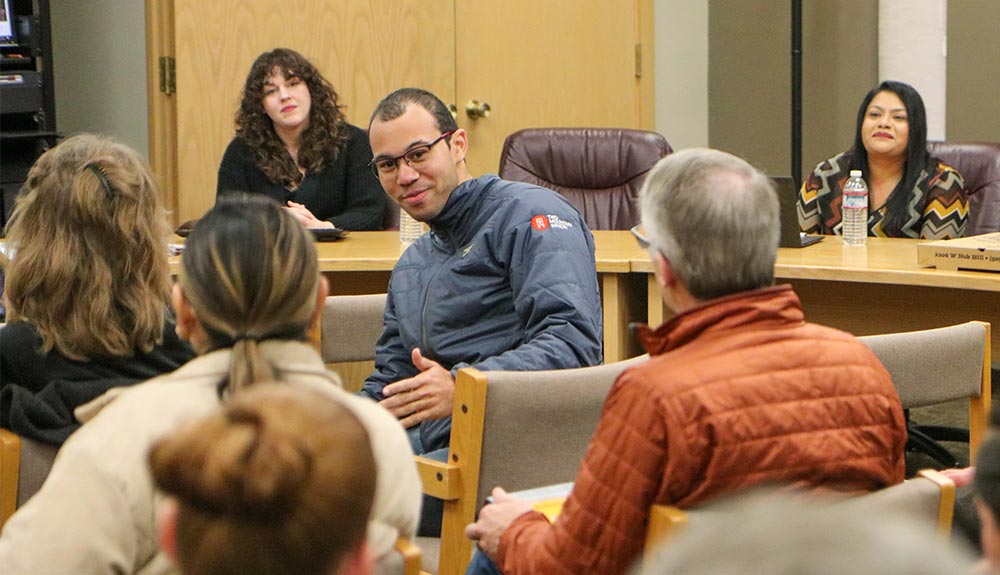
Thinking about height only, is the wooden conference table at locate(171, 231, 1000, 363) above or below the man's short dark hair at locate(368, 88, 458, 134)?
below

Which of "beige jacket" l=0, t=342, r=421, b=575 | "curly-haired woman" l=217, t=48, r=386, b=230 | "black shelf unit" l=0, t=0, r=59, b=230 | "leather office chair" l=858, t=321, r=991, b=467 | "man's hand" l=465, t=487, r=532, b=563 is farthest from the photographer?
"black shelf unit" l=0, t=0, r=59, b=230

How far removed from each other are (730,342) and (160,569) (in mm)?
685

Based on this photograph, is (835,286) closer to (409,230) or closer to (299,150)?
(409,230)

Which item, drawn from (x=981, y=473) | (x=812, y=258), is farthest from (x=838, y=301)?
(x=981, y=473)

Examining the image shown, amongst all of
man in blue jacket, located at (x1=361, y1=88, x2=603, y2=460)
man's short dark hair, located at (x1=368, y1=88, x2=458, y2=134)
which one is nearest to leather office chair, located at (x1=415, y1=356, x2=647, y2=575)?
man in blue jacket, located at (x1=361, y1=88, x2=603, y2=460)

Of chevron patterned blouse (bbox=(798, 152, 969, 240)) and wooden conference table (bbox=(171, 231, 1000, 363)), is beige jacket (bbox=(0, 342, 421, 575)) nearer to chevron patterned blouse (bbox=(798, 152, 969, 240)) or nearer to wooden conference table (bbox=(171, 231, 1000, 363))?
wooden conference table (bbox=(171, 231, 1000, 363))

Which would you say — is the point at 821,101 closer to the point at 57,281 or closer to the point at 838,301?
the point at 838,301

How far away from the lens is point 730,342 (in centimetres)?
154

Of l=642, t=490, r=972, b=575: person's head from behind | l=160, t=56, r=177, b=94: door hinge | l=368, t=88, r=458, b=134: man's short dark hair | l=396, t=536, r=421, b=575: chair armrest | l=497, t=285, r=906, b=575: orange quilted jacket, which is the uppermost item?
l=160, t=56, r=177, b=94: door hinge

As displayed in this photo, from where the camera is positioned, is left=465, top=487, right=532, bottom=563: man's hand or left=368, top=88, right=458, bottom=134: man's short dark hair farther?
left=368, top=88, right=458, bottom=134: man's short dark hair

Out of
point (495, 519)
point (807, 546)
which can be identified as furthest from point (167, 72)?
point (807, 546)

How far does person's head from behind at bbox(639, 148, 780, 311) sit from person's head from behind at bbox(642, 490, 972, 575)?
100cm

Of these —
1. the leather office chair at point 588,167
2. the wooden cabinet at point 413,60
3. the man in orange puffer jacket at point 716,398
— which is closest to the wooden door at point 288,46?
the wooden cabinet at point 413,60

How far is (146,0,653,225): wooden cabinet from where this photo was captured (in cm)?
521
